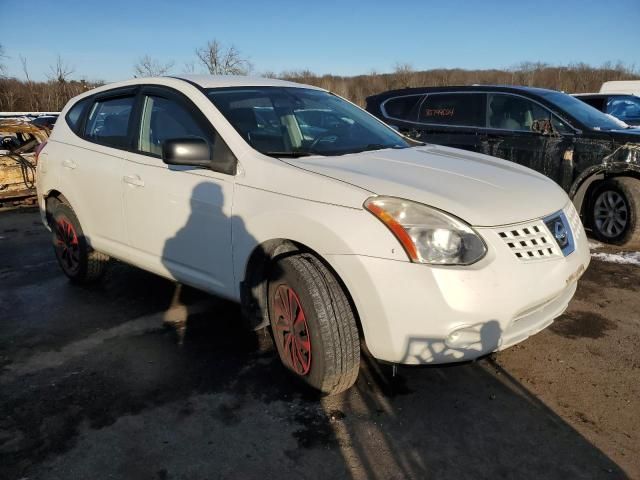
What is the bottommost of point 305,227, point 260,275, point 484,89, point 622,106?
point 260,275

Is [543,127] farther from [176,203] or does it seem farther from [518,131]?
[176,203]

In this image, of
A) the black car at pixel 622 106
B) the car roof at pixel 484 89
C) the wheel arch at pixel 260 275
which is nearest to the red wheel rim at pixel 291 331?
the wheel arch at pixel 260 275

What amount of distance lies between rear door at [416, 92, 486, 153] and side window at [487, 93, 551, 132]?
0.12m

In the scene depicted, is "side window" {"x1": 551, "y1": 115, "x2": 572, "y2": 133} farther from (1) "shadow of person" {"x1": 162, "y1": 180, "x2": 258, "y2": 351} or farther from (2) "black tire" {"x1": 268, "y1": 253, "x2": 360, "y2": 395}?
(2) "black tire" {"x1": 268, "y1": 253, "x2": 360, "y2": 395}

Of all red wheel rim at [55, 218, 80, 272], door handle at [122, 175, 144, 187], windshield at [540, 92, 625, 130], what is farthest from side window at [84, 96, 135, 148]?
windshield at [540, 92, 625, 130]

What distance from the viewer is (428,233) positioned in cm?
235

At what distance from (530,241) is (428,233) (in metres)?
0.54

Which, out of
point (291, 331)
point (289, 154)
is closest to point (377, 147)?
point (289, 154)

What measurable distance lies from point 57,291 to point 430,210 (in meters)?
3.66

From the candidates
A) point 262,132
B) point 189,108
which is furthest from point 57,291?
point 262,132

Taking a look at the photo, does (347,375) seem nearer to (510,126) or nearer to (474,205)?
(474,205)

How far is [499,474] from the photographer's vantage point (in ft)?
7.27

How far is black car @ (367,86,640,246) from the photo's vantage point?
5520mm

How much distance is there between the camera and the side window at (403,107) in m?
7.20
